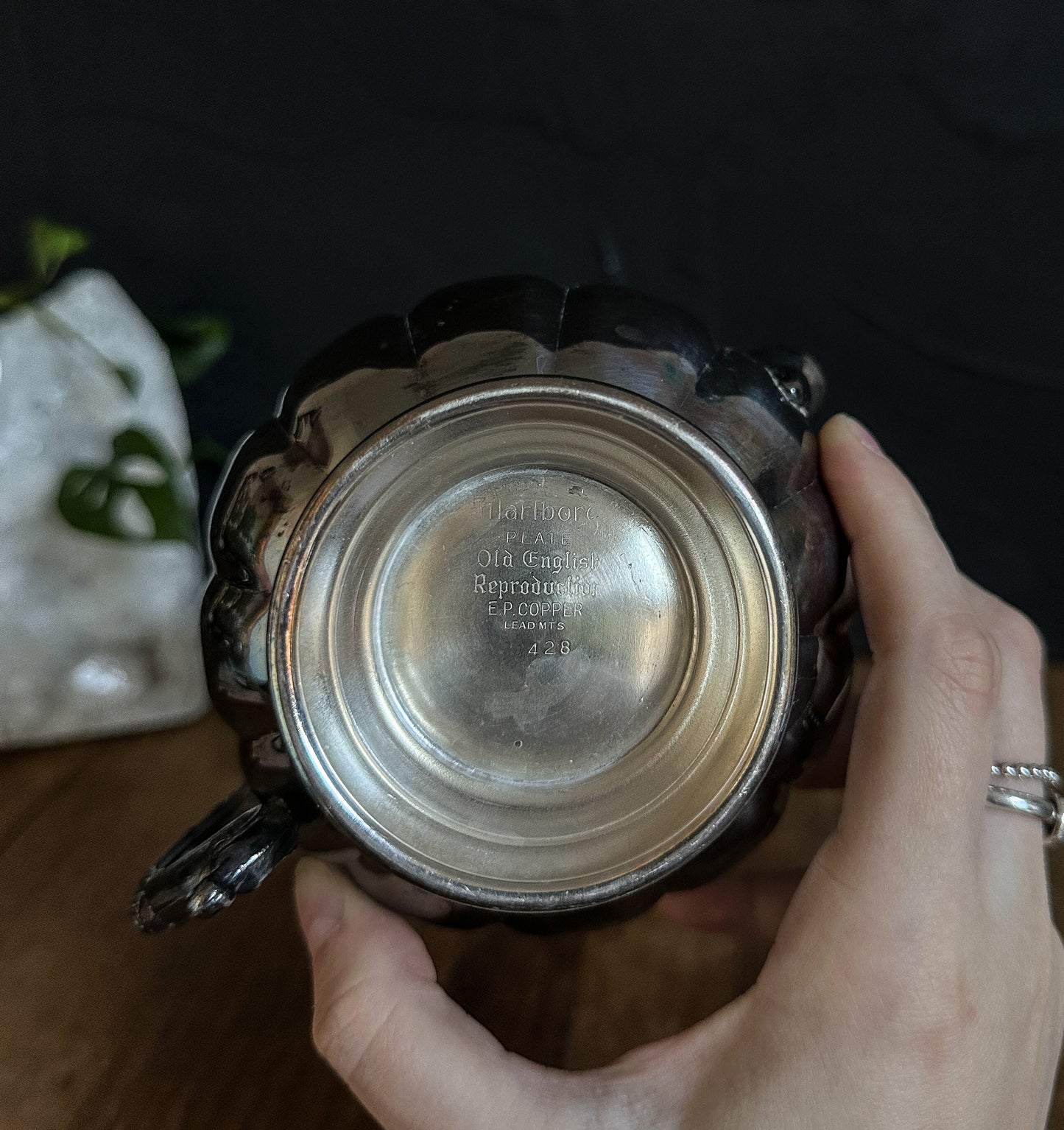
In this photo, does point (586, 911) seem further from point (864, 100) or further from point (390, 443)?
point (864, 100)

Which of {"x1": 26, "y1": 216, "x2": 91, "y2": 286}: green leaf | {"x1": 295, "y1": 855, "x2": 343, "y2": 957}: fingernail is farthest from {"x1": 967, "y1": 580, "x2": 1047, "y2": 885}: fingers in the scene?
{"x1": 26, "y1": 216, "x2": 91, "y2": 286}: green leaf

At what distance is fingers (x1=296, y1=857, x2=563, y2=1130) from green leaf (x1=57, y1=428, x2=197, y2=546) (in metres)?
0.32

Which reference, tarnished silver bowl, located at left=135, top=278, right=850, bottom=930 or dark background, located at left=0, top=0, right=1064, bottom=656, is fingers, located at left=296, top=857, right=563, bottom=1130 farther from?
dark background, located at left=0, top=0, right=1064, bottom=656

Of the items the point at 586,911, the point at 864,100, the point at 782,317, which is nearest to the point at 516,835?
the point at 586,911

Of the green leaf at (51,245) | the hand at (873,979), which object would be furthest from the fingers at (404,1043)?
the green leaf at (51,245)

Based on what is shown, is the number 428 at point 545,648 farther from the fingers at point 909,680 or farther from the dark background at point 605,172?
the dark background at point 605,172

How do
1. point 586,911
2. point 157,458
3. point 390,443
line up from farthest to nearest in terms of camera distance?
1. point 157,458
2. point 586,911
3. point 390,443

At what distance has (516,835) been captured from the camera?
0.61 meters

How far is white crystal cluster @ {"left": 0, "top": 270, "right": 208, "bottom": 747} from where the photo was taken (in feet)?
2.49

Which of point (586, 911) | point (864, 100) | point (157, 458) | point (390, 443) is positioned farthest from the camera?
point (864, 100)

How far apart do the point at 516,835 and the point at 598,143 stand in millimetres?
624

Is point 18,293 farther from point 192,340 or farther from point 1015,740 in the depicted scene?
point 1015,740

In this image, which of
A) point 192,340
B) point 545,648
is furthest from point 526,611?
point 192,340

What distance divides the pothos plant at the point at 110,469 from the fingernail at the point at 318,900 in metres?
0.28
